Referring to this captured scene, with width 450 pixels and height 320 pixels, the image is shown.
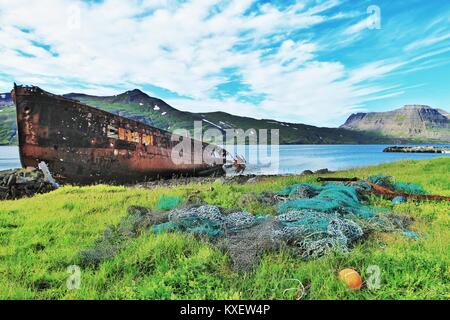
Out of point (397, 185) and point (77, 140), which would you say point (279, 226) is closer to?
point (397, 185)

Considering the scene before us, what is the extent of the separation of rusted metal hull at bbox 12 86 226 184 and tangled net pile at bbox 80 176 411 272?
9746 millimetres

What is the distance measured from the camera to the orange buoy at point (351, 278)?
2.98 m

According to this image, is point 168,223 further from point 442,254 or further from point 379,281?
point 442,254

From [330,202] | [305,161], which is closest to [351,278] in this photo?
[330,202]

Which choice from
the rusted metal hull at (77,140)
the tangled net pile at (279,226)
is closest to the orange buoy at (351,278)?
the tangled net pile at (279,226)

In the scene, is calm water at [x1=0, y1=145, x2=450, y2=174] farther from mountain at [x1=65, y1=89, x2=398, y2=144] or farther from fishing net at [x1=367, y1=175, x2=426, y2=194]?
mountain at [x1=65, y1=89, x2=398, y2=144]

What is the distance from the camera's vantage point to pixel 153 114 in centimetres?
18950

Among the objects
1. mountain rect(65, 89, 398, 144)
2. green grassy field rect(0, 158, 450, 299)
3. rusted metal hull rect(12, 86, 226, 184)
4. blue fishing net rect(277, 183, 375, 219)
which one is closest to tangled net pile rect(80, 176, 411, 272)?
blue fishing net rect(277, 183, 375, 219)

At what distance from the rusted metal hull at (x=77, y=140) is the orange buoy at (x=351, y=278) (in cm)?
1383

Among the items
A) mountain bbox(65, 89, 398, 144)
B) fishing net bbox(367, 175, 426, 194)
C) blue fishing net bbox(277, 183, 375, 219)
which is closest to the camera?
blue fishing net bbox(277, 183, 375, 219)

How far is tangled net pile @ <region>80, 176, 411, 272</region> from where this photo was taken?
381 centimetres

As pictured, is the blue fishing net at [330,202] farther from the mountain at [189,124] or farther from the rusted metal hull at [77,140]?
the mountain at [189,124]

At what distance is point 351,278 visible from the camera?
302 centimetres
